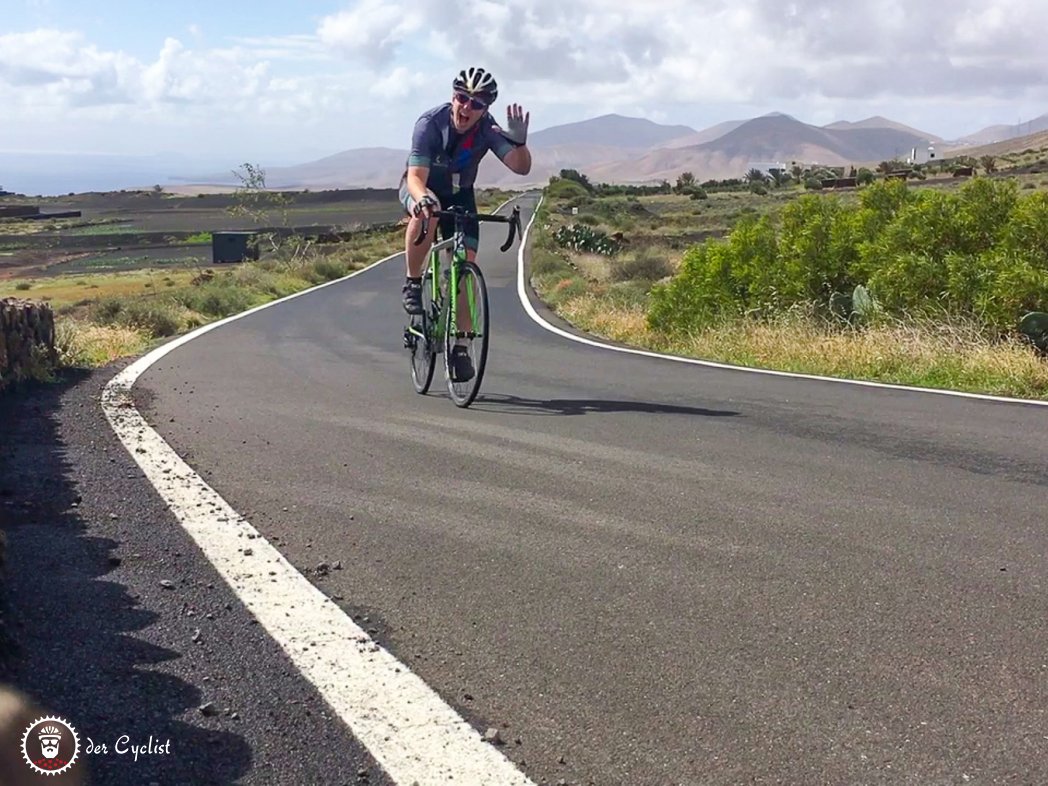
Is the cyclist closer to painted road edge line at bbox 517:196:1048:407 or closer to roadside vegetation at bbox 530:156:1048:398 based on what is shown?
painted road edge line at bbox 517:196:1048:407

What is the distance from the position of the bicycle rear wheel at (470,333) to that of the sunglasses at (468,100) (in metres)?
1.03

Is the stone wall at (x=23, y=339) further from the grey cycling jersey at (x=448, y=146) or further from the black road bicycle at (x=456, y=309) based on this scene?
the grey cycling jersey at (x=448, y=146)

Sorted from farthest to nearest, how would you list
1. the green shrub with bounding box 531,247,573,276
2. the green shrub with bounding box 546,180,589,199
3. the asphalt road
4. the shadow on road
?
the green shrub with bounding box 546,180,589,199, the green shrub with bounding box 531,247,573,276, the asphalt road, the shadow on road

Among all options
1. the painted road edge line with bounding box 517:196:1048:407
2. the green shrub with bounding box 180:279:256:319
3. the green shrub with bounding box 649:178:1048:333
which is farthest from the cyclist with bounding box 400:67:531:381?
the green shrub with bounding box 180:279:256:319

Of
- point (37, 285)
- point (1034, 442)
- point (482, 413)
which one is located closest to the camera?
point (1034, 442)

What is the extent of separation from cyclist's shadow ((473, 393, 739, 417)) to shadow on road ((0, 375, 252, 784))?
3390 mm

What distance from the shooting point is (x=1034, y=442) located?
6.23 metres

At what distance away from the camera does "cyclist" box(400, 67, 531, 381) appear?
7633 millimetres

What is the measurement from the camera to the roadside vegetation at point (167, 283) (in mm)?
13992

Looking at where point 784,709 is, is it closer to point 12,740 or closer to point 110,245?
point 12,740

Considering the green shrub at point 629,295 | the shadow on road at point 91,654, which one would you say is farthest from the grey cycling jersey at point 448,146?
the green shrub at point 629,295

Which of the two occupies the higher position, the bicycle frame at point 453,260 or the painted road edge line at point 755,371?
the bicycle frame at point 453,260

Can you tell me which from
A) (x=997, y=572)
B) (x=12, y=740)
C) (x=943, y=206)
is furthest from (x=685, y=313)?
(x=12, y=740)

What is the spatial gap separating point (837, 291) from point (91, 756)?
13.5 m
